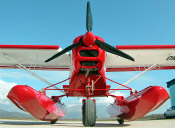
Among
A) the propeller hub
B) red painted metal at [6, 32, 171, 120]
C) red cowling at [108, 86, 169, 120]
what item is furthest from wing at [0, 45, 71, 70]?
red cowling at [108, 86, 169, 120]

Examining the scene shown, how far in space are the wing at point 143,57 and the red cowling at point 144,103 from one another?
229 centimetres

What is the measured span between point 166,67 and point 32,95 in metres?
7.43

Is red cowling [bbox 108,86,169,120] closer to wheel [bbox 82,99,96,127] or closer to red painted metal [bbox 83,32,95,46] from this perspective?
wheel [bbox 82,99,96,127]

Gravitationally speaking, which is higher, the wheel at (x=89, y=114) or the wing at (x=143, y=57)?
the wing at (x=143, y=57)

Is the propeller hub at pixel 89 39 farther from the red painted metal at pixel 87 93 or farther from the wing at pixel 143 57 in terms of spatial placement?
the wing at pixel 143 57

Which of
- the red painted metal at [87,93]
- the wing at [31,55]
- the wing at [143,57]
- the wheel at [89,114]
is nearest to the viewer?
the wheel at [89,114]

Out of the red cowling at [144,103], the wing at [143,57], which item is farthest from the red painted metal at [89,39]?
the wing at [143,57]

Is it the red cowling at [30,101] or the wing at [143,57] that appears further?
the wing at [143,57]

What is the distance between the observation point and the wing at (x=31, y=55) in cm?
658

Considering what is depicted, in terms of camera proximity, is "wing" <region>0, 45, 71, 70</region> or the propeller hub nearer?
the propeller hub

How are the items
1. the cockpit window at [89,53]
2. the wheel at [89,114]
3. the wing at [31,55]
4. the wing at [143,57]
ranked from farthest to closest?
the wing at [143,57] → the wing at [31,55] → the cockpit window at [89,53] → the wheel at [89,114]

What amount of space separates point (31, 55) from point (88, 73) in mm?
3433

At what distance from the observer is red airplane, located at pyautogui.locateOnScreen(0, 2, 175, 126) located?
4434 millimetres

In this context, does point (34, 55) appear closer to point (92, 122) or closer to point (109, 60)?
point (109, 60)
